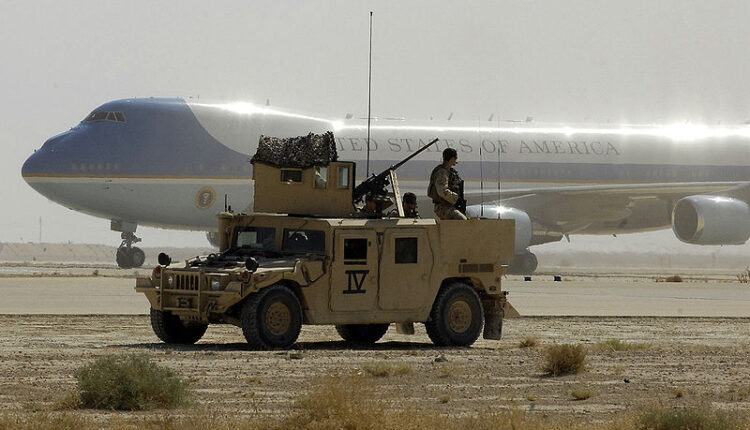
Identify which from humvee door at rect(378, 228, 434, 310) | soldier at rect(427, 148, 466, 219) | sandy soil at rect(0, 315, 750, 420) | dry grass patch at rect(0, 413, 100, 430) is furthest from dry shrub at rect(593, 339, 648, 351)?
dry grass patch at rect(0, 413, 100, 430)

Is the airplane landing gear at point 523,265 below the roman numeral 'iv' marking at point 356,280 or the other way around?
below

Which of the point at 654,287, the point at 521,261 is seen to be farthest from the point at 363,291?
the point at 521,261

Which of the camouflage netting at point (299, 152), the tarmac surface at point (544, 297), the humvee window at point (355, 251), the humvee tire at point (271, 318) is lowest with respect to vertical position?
the tarmac surface at point (544, 297)

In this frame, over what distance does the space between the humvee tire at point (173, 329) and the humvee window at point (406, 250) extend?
2.71 metres

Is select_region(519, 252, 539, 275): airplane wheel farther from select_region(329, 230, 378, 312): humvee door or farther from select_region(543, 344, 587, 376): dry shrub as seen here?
select_region(543, 344, 587, 376): dry shrub

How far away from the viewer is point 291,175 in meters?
18.1

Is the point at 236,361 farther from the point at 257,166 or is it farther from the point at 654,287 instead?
the point at 654,287

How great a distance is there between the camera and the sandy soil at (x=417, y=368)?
479 inches

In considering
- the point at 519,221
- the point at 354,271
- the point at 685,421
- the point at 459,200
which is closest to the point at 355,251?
the point at 354,271

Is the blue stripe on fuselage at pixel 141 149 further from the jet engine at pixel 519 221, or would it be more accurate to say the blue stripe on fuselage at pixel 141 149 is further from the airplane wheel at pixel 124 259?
the jet engine at pixel 519 221

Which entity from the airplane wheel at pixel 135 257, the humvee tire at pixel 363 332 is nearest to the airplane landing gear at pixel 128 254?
the airplane wheel at pixel 135 257

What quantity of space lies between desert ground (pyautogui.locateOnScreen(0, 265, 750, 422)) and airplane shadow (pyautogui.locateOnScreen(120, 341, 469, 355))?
27 mm

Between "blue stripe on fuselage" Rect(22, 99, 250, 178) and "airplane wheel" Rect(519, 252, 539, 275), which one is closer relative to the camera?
"blue stripe on fuselage" Rect(22, 99, 250, 178)

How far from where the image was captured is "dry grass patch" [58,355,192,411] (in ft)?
38.1
